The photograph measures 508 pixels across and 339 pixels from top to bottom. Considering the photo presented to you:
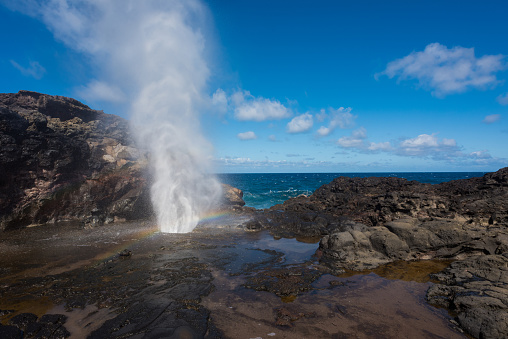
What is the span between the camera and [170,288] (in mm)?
7410

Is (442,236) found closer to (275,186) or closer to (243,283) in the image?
(243,283)

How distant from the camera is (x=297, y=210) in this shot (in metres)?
21.5

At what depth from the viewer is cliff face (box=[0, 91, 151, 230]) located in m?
15.8

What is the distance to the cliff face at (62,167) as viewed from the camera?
51.8 ft

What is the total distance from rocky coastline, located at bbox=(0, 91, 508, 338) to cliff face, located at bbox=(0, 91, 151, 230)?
7cm

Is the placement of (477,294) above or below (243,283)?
above

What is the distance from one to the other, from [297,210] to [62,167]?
63.0 feet

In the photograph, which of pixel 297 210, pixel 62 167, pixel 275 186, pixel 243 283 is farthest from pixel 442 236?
pixel 275 186

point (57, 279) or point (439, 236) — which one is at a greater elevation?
point (439, 236)

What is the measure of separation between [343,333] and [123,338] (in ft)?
15.8

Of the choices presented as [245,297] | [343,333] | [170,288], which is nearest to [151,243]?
[170,288]

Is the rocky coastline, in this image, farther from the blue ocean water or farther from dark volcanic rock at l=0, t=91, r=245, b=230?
the blue ocean water

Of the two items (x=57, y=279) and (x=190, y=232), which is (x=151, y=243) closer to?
(x=190, y=232)

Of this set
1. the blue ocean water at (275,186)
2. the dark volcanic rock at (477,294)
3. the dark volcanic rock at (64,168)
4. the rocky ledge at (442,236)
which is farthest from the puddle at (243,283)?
the blue ocean water at (275,186)
